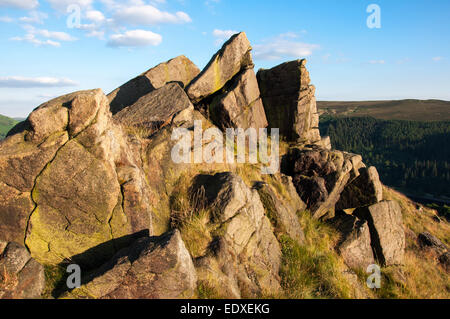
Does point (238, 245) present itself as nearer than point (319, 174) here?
Yes

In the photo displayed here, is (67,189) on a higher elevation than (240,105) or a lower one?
lower

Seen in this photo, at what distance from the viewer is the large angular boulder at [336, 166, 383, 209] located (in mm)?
13305

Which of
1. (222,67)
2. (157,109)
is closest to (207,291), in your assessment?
(157,109)

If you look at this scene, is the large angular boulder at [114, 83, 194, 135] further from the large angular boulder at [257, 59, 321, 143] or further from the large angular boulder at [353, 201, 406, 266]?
the large angular boulder at [353, 201, 406, 266]

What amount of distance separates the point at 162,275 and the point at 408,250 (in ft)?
48.2

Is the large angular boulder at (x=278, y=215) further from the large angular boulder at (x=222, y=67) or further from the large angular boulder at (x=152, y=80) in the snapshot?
the large angular boulder at (x=152, y=80)

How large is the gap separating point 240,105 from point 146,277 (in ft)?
36.1

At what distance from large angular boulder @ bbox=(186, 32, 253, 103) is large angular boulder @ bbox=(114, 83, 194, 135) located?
1301 millimetres

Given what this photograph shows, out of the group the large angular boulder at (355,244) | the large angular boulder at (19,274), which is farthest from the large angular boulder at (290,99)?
the large angular boulder at (19,274)

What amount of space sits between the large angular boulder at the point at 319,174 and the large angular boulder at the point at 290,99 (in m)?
1.69

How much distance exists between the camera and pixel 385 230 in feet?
40.5

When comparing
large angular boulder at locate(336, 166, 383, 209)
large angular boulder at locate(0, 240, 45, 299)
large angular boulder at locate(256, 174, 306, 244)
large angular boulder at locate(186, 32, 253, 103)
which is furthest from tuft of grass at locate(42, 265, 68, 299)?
large angular boulder at locate(336, 166, 383, 209)

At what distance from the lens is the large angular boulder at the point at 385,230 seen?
38.5ft

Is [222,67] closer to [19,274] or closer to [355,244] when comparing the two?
[355,244]
